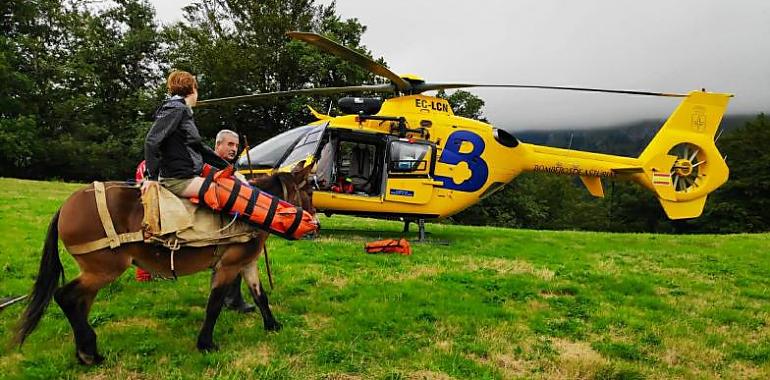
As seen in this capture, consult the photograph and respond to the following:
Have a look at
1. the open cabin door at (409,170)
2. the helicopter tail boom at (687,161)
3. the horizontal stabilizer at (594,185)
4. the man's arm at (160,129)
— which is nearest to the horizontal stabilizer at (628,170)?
the helicopter tail boom at (687,161)

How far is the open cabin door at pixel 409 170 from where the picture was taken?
10.8m

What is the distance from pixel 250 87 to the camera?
1367 inches

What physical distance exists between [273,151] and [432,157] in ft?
11.0

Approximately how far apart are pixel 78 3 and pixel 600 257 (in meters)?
41.0

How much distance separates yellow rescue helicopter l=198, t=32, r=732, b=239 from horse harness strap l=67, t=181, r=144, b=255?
568 cm

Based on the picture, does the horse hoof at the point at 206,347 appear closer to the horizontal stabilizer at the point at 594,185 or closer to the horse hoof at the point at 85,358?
the horse hoof at the point at 85,358

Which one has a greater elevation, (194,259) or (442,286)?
(194,259)

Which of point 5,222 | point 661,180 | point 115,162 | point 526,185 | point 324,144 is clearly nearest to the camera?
point 5,222

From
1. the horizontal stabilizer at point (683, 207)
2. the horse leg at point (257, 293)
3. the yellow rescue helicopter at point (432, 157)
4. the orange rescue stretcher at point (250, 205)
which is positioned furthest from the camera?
the horizontal stabilizer at point (683, 207)

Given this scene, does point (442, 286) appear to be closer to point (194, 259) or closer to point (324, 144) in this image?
point (194, 259)

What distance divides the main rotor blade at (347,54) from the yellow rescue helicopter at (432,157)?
0.16 ft

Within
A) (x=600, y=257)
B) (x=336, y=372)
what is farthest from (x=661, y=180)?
(x=336, y=372)

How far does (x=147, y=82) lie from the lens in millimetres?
39938

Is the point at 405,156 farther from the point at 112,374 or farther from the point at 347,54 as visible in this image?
the point at 112,374
